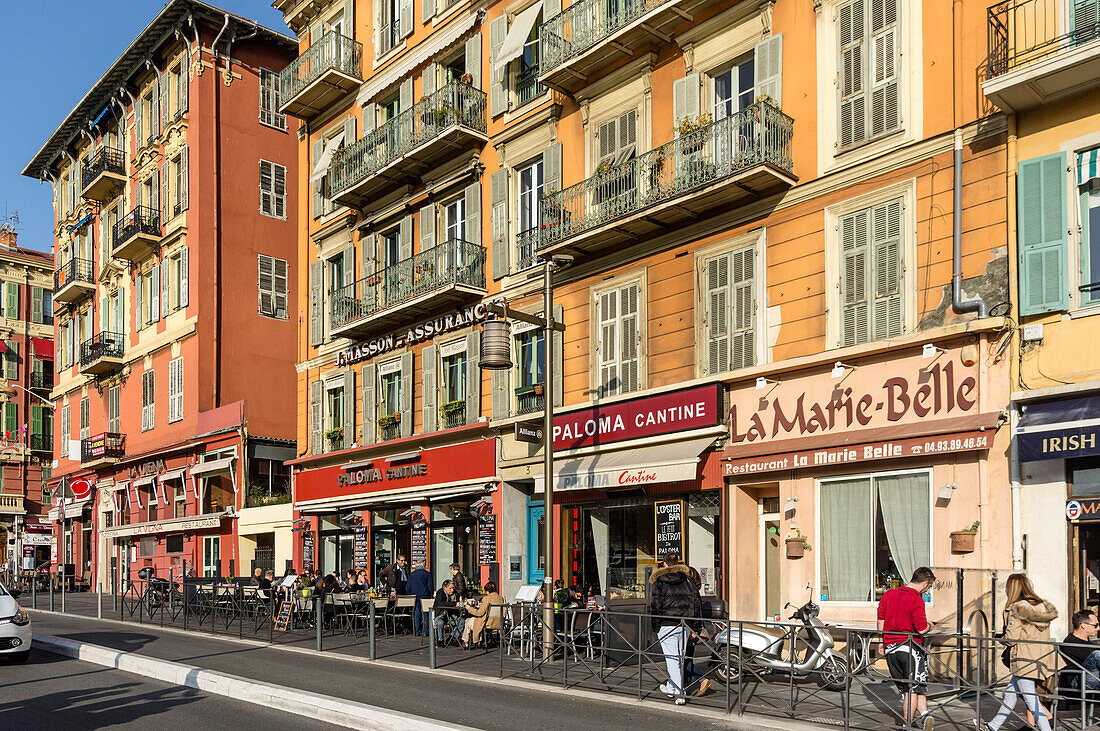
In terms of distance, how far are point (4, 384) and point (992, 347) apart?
5467 cm

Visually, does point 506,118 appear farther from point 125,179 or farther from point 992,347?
point 125,179

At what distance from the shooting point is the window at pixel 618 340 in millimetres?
19328

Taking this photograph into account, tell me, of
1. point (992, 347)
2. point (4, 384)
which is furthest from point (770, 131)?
point (4, 384)

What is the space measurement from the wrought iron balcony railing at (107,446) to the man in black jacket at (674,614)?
110 ft

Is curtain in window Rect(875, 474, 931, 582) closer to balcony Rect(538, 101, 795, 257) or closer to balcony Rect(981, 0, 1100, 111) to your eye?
balcony Rect(538, 101, 795, 257)

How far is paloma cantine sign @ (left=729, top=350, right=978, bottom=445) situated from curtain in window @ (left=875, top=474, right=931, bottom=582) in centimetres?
89

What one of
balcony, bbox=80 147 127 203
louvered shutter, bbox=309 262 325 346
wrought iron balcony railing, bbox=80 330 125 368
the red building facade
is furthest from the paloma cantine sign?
balcony, bbox=80 147 127 203

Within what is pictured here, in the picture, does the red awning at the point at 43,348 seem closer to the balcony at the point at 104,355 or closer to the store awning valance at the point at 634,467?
the balcony at the point at 104,355

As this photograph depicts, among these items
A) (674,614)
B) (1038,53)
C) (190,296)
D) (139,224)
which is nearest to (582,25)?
(1038,53)

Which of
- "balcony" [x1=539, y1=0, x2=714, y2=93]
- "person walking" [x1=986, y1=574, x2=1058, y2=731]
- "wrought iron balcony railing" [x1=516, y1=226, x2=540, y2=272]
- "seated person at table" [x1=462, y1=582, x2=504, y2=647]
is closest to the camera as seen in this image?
"person walking" [x1=986, y1=574, x2=1058, y2=731]

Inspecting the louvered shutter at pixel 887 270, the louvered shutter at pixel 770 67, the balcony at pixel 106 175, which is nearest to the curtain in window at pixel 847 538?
the louvered shutter at pixel 887 270

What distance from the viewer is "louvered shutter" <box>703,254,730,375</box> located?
1753 centimetres

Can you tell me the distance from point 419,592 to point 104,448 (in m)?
25.5

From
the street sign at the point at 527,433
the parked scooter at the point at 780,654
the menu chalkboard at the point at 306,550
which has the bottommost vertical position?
the menu chalkboard at the point at 306,550
